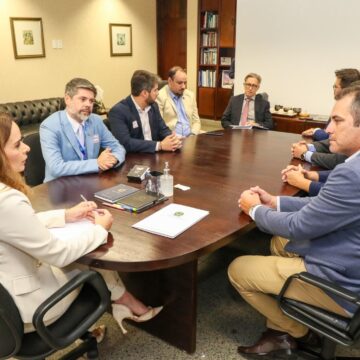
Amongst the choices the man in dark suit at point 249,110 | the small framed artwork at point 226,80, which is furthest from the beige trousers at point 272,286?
the small framed artwork at point 226,80

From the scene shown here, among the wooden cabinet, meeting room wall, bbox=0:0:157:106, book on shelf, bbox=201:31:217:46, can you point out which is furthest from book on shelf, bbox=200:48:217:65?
the wooden cabinet

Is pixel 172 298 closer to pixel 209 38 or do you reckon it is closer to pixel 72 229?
pixel 72 229

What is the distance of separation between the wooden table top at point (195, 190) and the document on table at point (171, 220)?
0.10 feet

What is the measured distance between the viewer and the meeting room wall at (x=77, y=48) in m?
5.63

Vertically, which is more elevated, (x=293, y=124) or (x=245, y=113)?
(x=245, y=113)

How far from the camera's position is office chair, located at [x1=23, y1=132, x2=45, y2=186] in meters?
2.40

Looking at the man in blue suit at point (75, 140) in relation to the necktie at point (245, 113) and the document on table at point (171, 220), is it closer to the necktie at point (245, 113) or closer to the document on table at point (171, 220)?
the document on table at point (171, 220)

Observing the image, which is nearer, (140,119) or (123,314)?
(123,314)

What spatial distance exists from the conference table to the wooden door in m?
5.38

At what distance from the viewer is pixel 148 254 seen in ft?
4.60

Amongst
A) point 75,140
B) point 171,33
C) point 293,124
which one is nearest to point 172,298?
point 75,140

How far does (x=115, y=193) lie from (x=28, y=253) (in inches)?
28.8

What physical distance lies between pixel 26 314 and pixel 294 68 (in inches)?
182

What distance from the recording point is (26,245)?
1.20 meters
